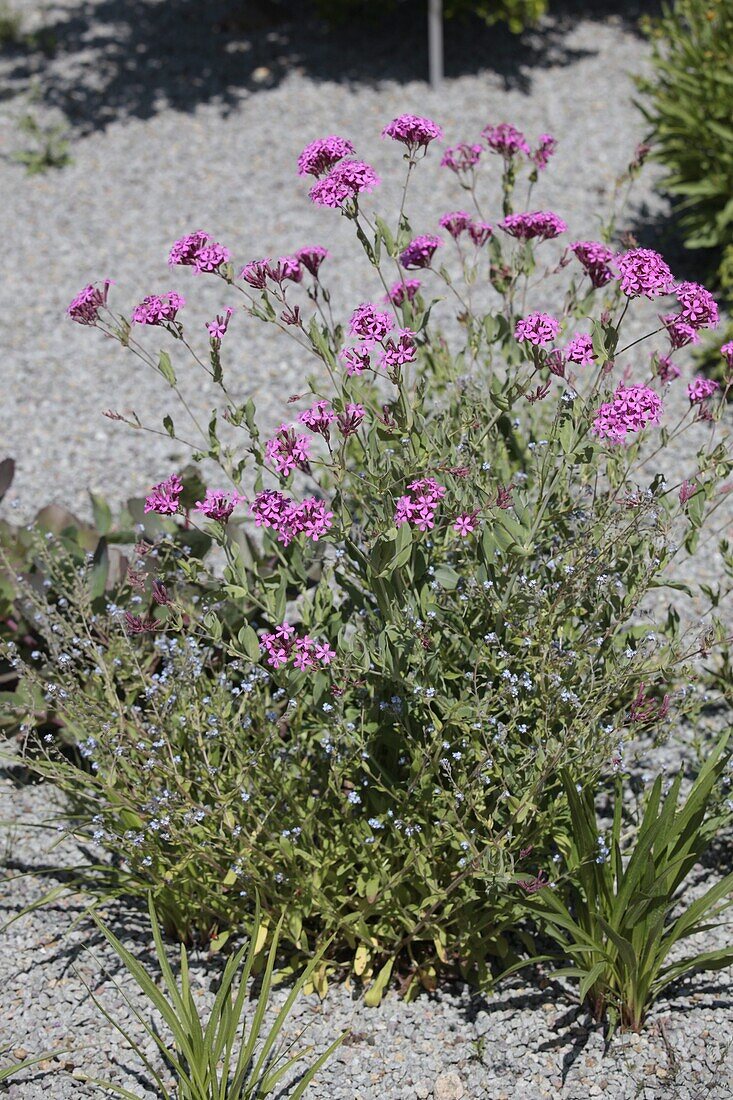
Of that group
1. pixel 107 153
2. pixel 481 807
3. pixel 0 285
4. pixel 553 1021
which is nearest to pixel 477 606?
pixel 481 807

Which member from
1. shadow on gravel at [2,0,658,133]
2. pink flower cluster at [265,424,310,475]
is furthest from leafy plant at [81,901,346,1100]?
shadow on gravel at [2,0,658,133]

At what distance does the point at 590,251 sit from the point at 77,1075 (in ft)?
7.36

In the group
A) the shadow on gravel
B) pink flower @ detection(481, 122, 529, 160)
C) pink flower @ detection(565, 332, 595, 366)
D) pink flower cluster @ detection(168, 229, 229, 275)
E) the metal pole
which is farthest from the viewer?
the shadow on gravel

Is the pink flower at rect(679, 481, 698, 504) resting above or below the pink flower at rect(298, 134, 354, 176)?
below

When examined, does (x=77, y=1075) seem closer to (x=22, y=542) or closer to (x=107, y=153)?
(x=22, y=542)

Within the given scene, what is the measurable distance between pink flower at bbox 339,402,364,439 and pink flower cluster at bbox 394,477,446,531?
0.17 metres

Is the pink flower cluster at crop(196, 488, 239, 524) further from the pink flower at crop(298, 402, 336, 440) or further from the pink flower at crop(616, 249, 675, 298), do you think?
the pink flower at crop(616, 249, 675, 298)

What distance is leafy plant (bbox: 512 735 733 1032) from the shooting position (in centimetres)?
233

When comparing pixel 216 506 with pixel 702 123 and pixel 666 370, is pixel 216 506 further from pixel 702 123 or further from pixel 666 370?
pixel 702 123

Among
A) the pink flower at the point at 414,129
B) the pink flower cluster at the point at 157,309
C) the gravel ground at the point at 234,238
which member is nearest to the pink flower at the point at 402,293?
the pink flower at the point at 414,129

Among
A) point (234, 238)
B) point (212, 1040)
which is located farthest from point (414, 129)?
point (234, 238)

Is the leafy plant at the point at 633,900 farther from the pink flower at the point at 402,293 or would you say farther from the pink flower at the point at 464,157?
the pink flower at the point at 464,157

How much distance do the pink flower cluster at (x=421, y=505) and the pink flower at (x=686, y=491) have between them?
52 cm

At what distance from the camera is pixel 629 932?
7.92 ft
